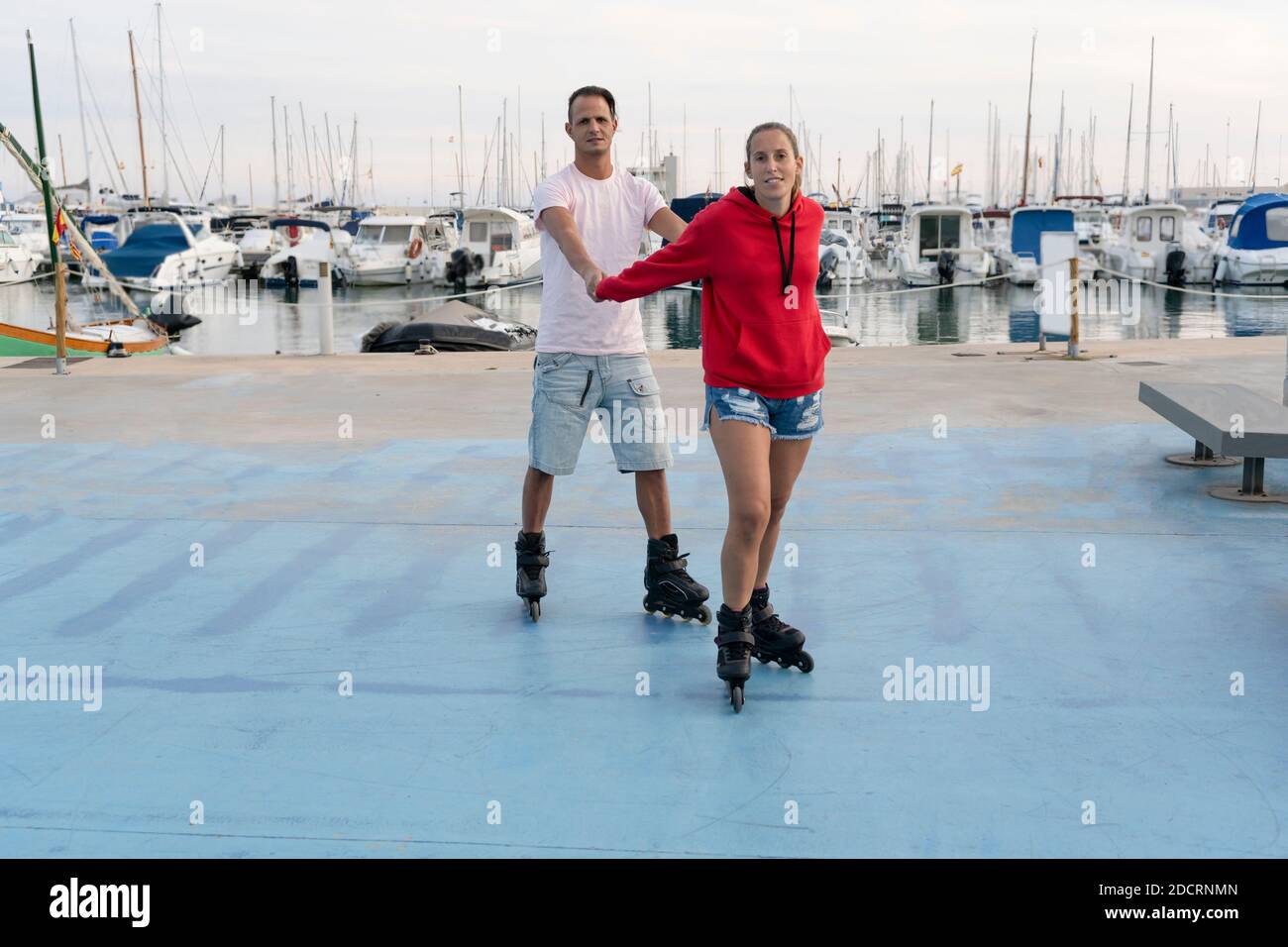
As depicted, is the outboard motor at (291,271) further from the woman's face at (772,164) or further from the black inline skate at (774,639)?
the woman's face at (772,164)

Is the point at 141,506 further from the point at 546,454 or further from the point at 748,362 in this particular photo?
the point at 748,362

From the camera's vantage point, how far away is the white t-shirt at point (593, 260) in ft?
15.3

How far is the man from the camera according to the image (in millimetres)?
4660

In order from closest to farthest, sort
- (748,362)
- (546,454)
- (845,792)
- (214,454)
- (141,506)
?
(845,792)
(748,362)
(546,454)
(141,506)
(214,454)

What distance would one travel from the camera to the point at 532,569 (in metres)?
4.86

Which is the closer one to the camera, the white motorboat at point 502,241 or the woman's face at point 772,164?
the woman's face at point 772,164

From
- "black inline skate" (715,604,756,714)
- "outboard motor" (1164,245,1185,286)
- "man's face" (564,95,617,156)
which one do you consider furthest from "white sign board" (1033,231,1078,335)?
"outboard motor" (1164,245,1185,286)

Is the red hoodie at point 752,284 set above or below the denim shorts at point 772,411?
above

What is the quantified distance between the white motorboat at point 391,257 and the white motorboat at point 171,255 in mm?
4557

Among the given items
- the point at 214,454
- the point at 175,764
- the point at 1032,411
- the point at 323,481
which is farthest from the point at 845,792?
the point at 1032,411

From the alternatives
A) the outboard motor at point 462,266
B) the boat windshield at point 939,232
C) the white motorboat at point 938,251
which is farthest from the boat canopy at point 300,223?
the boat windshield at point 939,232

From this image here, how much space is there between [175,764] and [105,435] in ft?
18.4

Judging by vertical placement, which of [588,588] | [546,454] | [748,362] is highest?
[748,362]

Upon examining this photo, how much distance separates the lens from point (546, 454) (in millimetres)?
4754
